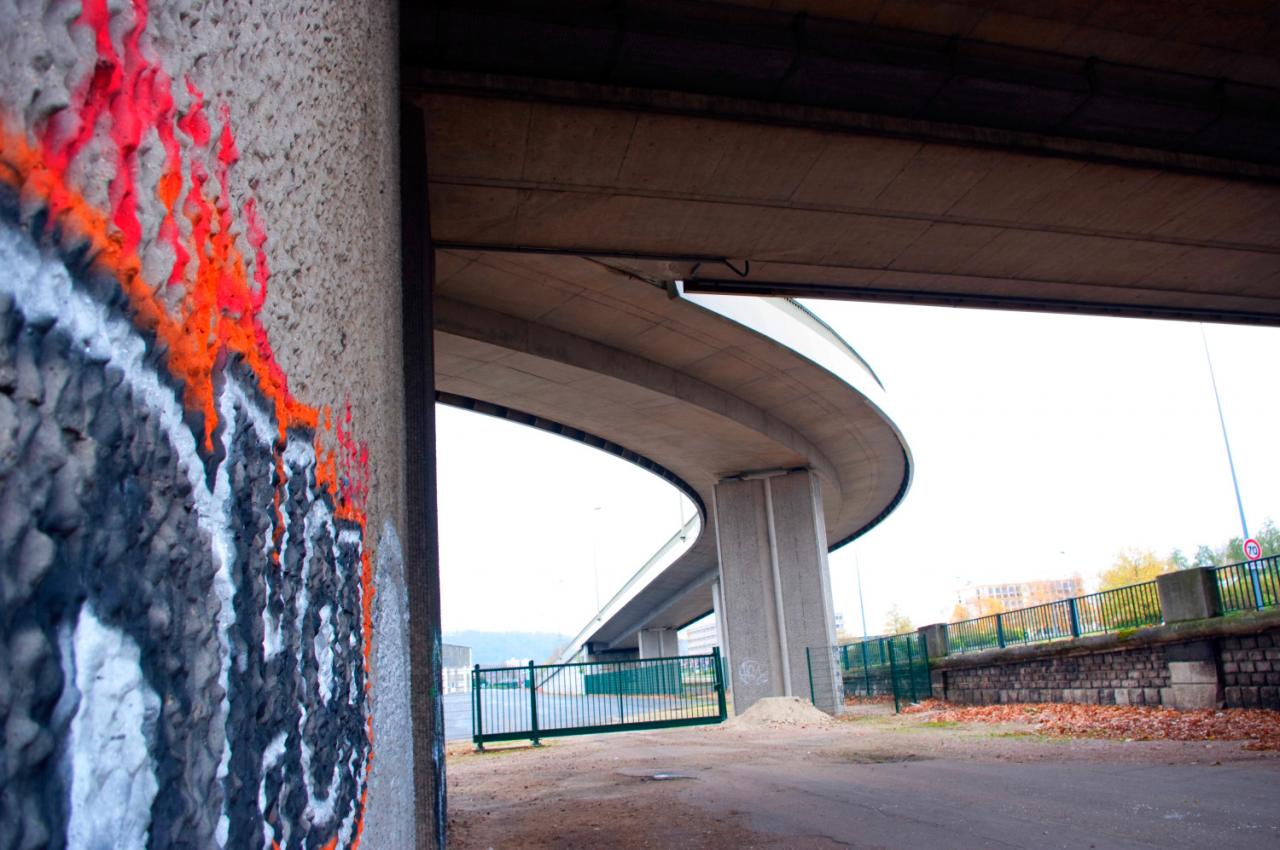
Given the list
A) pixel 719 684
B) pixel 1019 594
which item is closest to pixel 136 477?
pixel 719 684

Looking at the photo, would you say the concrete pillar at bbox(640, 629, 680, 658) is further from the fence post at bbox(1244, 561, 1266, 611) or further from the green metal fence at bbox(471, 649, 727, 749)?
the fence post at bbox(1244, 561, 1266, 611)

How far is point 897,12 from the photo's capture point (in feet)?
25.0

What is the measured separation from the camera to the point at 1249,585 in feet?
51.6

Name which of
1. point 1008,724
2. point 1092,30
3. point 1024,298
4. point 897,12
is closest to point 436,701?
point 897,12

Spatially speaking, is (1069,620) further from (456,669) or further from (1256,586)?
(456,669)

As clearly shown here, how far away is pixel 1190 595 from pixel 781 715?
10.3m

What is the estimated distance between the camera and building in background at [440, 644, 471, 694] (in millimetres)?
23891

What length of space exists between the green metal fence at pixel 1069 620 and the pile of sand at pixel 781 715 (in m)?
4.98

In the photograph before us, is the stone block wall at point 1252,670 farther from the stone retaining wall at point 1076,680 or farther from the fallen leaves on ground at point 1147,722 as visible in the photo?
the stone retaining wall at point 1076,680

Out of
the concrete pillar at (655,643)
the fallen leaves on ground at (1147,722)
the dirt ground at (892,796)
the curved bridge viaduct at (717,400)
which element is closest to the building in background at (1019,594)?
the concrete pillar at (655,643)

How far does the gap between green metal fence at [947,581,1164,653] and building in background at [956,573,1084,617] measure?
81.0 meters

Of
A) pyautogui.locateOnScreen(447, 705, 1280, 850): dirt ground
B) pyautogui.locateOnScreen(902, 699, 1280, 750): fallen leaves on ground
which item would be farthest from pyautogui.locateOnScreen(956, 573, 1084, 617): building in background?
pyautogui.locateOnScreen(447, 705, 1280, 850): dirt ground

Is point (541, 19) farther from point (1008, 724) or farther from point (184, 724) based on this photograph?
point (1008, 724)

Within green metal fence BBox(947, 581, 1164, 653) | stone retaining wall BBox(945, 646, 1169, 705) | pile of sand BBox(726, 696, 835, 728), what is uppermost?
green metal fence BBox(947, 581, 1164, 653)
